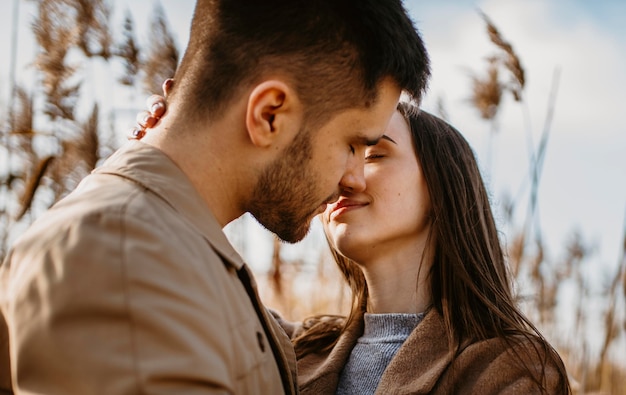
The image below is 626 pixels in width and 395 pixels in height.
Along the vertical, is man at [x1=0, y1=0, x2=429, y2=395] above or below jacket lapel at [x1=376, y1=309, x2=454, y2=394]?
above

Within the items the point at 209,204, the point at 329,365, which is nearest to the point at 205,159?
the point at 209,204

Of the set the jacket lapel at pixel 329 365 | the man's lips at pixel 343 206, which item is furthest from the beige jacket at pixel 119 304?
the man's lips at pixel 343 206

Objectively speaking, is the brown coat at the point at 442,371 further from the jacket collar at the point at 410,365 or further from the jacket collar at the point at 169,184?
the jacket collar at the point at 169,184

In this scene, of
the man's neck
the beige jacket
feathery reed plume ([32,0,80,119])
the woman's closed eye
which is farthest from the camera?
feathery reed plume ([32,0,80,119])

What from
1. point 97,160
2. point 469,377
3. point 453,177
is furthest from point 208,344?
point 97,160

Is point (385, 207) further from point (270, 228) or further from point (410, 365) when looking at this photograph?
point (270, 228)

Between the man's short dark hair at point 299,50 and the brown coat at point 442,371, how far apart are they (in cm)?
81

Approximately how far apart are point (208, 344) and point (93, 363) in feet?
0.71

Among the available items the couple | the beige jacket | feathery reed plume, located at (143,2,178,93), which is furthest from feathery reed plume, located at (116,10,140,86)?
the beige jacket

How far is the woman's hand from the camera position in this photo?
1845 millimetres

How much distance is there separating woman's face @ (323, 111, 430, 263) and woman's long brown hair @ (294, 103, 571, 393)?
0.05 metres

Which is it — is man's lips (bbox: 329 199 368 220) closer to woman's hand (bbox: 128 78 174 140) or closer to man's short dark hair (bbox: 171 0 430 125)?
man's short dark hair (bbox: 171 0 430 125)

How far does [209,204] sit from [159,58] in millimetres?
1754

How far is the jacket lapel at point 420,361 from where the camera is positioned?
2.22 meters
